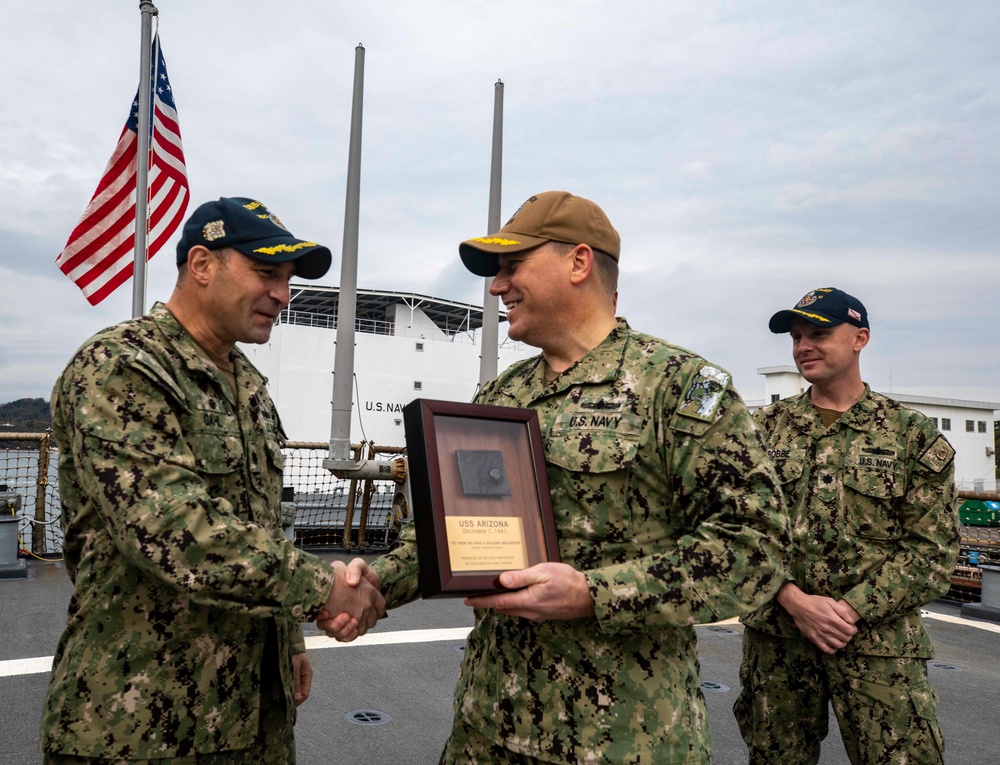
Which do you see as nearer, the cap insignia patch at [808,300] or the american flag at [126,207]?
the cap insignia patch at [808,300]

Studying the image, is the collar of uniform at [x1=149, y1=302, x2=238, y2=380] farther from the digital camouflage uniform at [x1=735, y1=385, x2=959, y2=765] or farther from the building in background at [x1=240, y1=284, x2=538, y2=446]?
the building in background at [x1=240, y1=284, x2=538, y2=446]

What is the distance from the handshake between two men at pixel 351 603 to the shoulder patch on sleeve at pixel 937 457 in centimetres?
197

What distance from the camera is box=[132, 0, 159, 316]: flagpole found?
6480 mm

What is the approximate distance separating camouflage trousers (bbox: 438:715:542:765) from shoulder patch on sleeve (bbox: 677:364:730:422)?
0.86 meters

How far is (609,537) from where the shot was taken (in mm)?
1791

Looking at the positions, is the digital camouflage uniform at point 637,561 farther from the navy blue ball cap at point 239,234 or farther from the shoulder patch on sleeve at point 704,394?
the navy blue ball cap at point 239,234

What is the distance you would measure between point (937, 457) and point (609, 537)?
1.60 m

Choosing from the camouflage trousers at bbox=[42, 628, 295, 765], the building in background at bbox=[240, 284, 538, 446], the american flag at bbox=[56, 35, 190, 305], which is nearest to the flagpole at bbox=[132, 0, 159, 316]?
the american flag at bbox=[56, 35, 190, 305]

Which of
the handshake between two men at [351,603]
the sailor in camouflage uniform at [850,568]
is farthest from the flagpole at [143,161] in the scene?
the sailor in camouflage uniform at [850,568]

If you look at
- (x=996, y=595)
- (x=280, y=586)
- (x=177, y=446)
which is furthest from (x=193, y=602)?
(x=996, y=595)

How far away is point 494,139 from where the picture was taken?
1005 centimetres

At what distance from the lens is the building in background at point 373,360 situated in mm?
25906

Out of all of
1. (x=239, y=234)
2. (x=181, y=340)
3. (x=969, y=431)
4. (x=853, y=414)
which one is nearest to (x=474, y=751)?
(x=181, y=340)

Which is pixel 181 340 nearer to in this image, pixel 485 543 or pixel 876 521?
pixel 485 543
